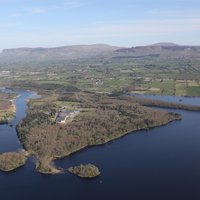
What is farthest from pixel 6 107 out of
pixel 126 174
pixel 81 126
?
pixel 126 174

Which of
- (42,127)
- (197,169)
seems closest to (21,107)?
(42,127)

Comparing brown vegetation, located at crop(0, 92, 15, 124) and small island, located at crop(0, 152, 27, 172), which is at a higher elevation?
small island, located at crop(0, 152, 27, 172)

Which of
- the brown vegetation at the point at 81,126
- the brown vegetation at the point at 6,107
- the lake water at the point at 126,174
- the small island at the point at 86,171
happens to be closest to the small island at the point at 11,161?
the lake water at the point at 126,174

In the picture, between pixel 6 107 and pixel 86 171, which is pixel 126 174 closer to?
pixel 86 171

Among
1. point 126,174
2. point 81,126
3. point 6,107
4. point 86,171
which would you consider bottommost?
point 6,107

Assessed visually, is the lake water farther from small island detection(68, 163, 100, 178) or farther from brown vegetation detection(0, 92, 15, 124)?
brown vegetation detection(0, 92, 15, 124)

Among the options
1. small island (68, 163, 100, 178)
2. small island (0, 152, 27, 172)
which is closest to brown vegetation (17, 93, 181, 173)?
small island (0, 152, 27, 172)
